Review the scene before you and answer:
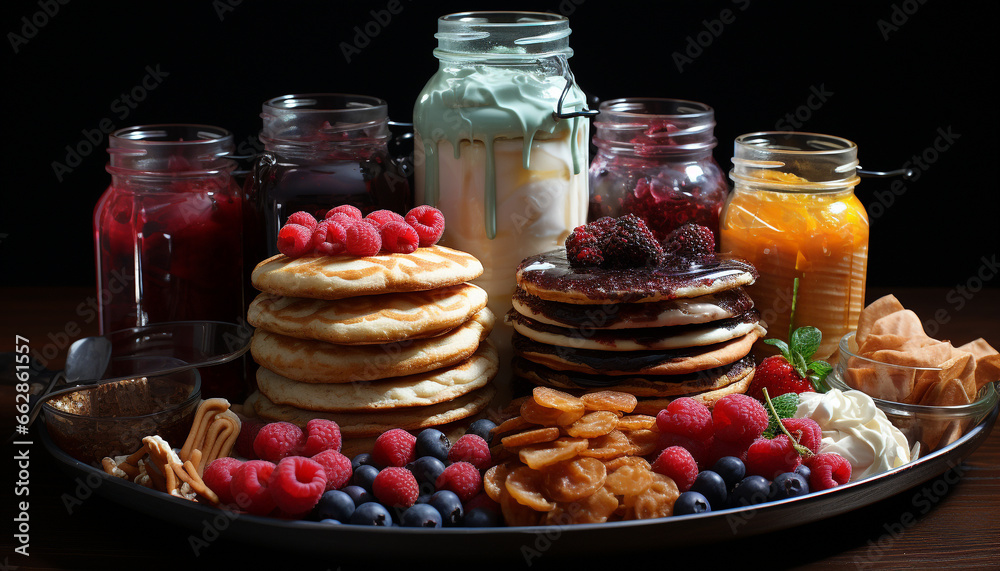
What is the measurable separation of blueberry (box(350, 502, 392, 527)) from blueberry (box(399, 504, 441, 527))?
0.08 feet

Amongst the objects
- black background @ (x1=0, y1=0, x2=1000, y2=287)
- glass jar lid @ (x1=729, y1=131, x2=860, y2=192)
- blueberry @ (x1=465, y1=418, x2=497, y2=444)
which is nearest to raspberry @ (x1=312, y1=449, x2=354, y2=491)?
blueberry @ (x1=465, y1=418, x2=497, y2=444)

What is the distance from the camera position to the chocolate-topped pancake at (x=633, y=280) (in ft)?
5.24

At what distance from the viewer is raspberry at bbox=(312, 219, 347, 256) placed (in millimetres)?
1641

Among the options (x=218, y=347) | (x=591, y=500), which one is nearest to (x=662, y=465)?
(x=591, y=500)

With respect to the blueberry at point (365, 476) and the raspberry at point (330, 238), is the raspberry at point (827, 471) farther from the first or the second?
the raspberry at point (330, 238)

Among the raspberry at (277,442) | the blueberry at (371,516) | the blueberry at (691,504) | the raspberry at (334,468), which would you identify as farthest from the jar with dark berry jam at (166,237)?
the blueberry at (691,504)

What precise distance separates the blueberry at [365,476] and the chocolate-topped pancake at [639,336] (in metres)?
0.41

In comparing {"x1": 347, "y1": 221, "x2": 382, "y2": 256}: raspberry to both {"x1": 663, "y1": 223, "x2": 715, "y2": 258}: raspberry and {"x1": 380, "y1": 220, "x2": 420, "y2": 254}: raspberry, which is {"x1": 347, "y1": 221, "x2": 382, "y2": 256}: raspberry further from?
{"x1": 663, "y1": 223, "x2": 715, "y2": 258}: raspberry

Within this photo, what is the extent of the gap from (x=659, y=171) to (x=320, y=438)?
98cm

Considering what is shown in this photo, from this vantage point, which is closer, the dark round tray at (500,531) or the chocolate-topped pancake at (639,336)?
the dark round tray at (500,531)

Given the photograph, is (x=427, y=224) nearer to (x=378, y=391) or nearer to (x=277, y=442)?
(x=378, y=391)

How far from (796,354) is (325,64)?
4.92 feet

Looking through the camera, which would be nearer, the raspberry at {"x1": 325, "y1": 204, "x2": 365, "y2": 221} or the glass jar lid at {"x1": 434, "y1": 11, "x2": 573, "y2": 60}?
the raspberry at {"x1": 325, "y1": 204, "x2": 365, "y2": 221}

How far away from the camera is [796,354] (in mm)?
1832
